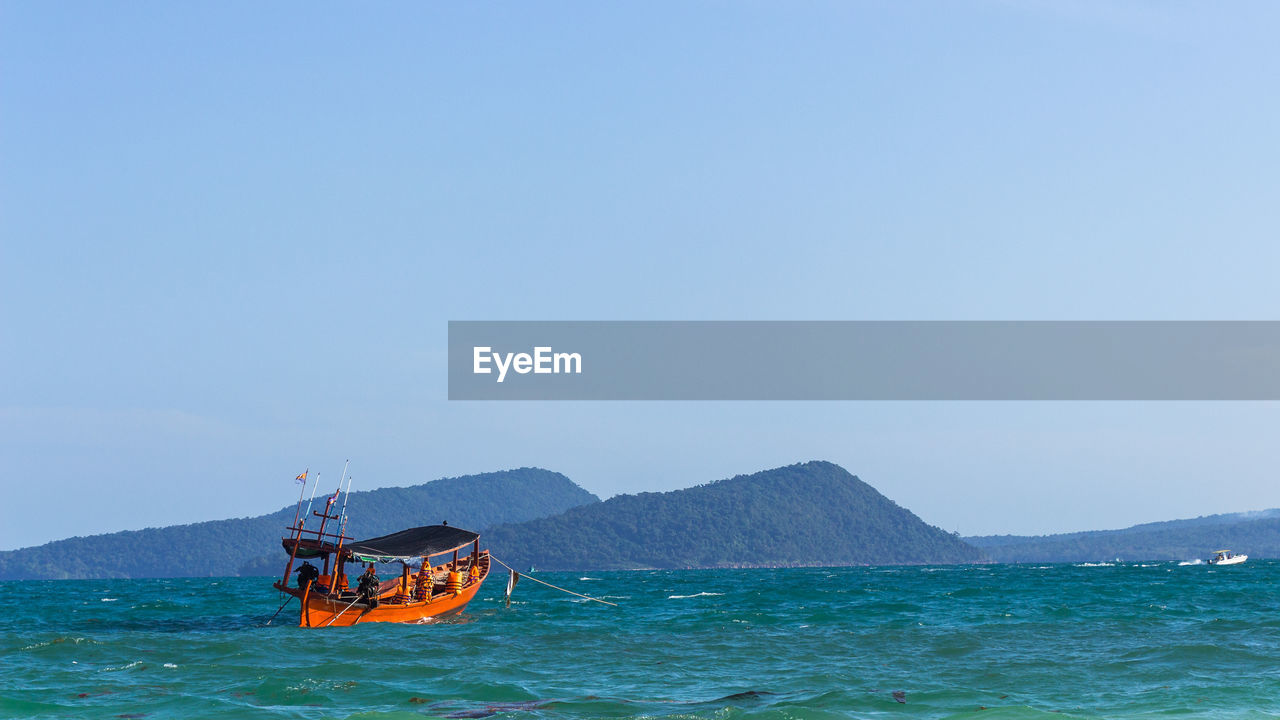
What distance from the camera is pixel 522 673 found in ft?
111

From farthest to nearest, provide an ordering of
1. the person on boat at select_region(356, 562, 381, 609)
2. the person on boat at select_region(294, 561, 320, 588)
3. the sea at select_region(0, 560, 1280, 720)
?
the person on boat at select_region(356, 562, 381, 609), the person on boat at select_region(294, 561, 320, 588), the sea at select_region(0, 560, 1280, 720)

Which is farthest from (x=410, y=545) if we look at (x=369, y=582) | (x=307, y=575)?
(x=307, y=575)

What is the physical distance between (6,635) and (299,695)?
84.9ft

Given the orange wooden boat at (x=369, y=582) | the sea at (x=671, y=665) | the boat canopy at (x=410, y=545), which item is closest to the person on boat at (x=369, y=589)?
the orange wooden boat at (x=369, y=582)

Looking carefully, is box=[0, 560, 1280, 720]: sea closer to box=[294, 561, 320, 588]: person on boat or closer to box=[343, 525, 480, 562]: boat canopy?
box=[294, 561, 320, 588]: person on boat

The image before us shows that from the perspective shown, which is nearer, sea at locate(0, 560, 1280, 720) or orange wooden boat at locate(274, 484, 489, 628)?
sea at locate(0, 560, 1280, 720)

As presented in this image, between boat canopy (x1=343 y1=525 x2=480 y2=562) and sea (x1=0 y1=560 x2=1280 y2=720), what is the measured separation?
3.05 meters

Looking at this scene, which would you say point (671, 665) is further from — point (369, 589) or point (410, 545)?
point (410, 545)

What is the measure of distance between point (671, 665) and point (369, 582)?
19.5m

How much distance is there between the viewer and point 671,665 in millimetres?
35500

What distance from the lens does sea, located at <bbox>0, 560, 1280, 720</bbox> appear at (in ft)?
89.6

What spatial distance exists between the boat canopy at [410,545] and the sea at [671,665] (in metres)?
3.05

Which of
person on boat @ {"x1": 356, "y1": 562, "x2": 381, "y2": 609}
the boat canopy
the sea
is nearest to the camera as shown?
the sea

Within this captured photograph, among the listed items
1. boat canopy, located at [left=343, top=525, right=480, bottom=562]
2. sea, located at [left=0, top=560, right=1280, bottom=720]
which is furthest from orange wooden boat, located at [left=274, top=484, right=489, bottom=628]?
sea, located at [left=0, top=560, right=1280, bottom=720]
